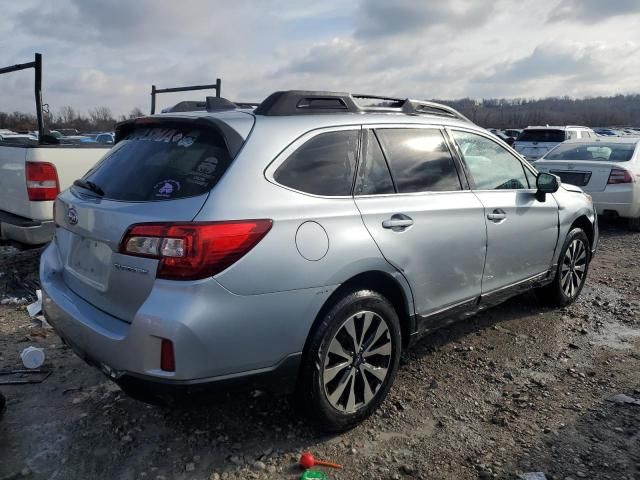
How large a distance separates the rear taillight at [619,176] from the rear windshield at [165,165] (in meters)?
Result: 7.71

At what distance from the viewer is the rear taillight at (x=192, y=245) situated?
7.55 feet

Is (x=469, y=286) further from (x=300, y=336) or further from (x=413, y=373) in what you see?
(x=300, y=336)

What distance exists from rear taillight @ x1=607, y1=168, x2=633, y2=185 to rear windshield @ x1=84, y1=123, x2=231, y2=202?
25.3 feet

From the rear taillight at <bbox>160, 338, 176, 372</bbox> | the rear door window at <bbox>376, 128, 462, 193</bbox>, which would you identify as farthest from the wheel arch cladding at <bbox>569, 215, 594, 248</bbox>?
the rear taillight at <bbox>160, 338, 176, 372</bbox>

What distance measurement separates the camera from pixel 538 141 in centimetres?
1602

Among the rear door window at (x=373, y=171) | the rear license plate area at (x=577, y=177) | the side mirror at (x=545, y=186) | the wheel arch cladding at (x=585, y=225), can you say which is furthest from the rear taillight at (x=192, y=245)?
the rear license plate area at (x=577, y=177)

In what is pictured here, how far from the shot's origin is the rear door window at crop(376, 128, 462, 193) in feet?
10.6

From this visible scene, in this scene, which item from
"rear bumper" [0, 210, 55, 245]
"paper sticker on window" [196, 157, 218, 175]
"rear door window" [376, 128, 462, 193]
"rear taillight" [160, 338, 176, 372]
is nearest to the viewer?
"rear taillight" [160, 338, 176, 372]

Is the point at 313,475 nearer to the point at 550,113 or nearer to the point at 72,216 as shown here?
the point at 72,216

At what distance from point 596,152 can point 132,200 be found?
8.79 metres

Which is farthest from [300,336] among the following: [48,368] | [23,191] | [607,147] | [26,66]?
[607,147]

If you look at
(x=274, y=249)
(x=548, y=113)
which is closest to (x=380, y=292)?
(x=274, y=249)

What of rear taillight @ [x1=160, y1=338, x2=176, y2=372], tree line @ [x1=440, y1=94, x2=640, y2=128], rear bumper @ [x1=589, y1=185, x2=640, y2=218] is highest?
tree line @ [x1=440, y1=94, x2=640, y2=128]

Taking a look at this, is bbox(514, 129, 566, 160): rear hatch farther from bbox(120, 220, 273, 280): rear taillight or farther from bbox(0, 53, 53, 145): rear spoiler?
bbox(120, 220, 273, 280): rear taillight
